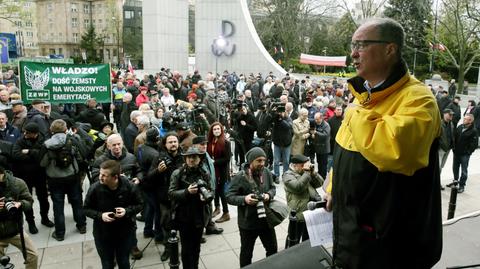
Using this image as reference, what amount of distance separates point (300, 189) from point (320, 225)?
2.83 metres

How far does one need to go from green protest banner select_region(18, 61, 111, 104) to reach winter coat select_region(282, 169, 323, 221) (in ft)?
21.0

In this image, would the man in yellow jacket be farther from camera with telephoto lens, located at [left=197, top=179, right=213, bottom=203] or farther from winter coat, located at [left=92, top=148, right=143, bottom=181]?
winter coat, located at [left=92, top=148, right=143, bottom=181]

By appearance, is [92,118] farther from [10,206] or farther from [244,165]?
[244,165]

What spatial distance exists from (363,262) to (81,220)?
5.77 m

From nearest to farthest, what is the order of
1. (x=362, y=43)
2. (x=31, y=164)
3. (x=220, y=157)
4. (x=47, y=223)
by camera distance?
1. (x=362, y=43)
2. (x=31, y=164)
3. (x=47, y=223)
4. (x=220, y=157)

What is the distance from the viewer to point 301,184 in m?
5.14

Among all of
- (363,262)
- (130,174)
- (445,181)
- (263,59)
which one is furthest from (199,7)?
(363,262)

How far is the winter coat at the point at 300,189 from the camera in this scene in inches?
203

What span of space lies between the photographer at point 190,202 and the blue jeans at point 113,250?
0.68m

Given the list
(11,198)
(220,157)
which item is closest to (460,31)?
(220,157)

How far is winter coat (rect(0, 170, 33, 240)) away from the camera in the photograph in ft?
15.4

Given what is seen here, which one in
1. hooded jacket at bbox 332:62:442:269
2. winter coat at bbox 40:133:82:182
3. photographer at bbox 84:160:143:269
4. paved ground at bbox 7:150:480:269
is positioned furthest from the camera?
winter coat at bbox 40:133:82:182

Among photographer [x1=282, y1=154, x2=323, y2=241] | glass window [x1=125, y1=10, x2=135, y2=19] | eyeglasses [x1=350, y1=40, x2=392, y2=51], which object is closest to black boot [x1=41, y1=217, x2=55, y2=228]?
photographer [x1=282, y1=154, x2=323, y2=241]

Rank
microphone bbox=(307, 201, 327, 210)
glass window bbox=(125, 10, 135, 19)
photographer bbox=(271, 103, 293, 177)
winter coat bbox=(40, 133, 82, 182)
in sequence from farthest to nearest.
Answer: glass window bbox=(125, 10, 135, 19)
photographer bbox=(271, 103, 293, 177)
winter coat bbox=(40, 133, 82, 182)
microphone bbox=(307, 201, 327, 210)
